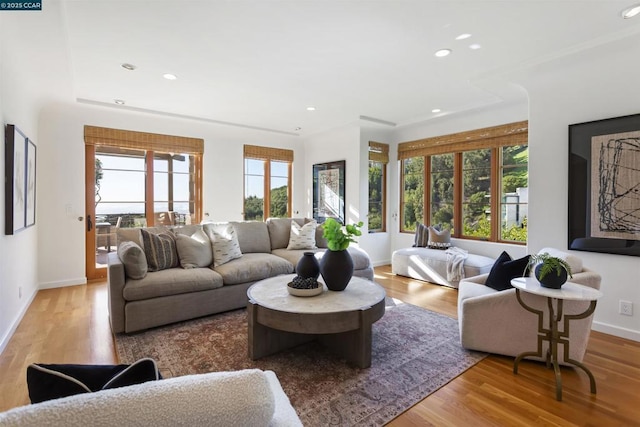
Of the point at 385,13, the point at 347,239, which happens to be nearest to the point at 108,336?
the point at 347,239

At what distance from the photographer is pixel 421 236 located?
5426 millimetres

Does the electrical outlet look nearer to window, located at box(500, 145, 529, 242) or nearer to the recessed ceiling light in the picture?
window, located at box(500, 145, 529, 242)

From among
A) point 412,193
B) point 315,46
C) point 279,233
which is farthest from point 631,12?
point 279,233

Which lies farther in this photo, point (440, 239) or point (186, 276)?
point (440, 239)

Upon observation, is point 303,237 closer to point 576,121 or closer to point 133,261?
point 133,261

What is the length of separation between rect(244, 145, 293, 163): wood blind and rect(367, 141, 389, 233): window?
178cm

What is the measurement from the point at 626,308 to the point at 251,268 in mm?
3609

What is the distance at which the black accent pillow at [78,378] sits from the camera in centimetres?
76

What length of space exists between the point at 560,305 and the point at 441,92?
2854 mm

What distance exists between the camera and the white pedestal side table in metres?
2.02

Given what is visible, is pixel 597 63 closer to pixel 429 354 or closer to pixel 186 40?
pixel 429 354

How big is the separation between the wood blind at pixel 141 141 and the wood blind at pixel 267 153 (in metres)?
0.88

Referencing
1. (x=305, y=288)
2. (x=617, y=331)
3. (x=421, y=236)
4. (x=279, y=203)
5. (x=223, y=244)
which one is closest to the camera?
(x=305, y=288)

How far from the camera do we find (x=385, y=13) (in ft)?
7.80
